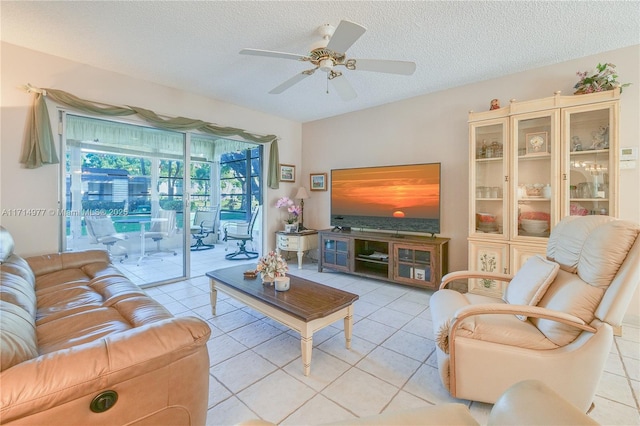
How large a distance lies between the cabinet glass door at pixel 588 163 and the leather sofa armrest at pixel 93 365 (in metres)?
3.39

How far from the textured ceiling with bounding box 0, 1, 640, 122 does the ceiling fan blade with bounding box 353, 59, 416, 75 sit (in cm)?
36

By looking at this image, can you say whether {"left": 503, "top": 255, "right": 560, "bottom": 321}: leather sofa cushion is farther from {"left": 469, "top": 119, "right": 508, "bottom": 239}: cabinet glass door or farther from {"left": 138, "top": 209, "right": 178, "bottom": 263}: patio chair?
{"left": 138, "top": 209, "right": 178, "bottom": 263}: patio chair

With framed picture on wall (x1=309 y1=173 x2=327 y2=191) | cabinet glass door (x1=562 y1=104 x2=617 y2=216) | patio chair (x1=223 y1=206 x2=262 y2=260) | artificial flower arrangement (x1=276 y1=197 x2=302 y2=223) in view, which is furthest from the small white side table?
cabinet glass door (x1=562 y1=104 x2=617 y2=216)

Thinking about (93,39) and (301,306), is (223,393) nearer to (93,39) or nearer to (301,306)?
(301,306)

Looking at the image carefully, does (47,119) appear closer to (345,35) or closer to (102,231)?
(102,231)

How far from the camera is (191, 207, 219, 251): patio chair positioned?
5422mm

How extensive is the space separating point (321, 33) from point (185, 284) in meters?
3.41

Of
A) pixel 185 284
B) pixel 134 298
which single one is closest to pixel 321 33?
pixel 134 298

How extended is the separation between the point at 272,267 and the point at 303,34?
2.01m

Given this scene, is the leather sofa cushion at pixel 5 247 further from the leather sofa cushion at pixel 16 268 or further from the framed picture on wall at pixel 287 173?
the framed picture on wall at pixel 287 173

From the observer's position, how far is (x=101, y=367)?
956mm

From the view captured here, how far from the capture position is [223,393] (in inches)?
67.6

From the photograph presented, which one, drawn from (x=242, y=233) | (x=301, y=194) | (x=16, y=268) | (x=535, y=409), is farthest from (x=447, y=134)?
(x=16, y=268)

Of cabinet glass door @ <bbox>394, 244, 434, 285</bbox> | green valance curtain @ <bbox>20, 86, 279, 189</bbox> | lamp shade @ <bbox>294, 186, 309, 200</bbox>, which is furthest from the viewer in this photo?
lamp shade @ <bbox>294, 186, 309, 200</bbox>
